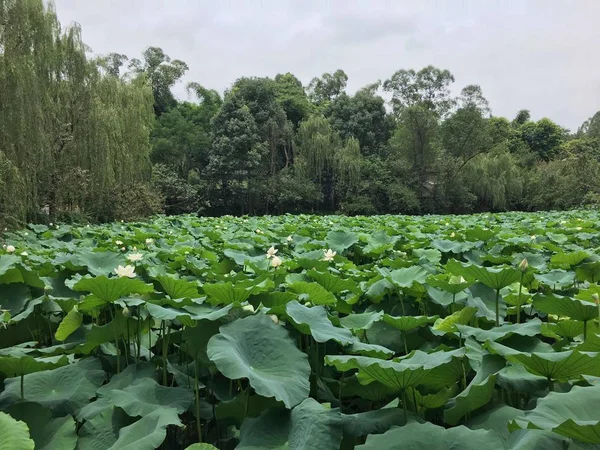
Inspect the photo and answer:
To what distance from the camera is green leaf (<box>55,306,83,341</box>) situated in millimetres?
1264

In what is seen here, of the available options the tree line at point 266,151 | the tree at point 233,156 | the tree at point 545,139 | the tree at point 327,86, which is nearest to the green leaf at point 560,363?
the tree line at point 266,151

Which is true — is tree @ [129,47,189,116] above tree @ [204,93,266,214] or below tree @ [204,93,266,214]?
above

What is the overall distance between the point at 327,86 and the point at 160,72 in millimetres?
12051

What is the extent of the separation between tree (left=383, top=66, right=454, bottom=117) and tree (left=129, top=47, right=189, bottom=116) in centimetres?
1382

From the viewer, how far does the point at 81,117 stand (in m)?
9.42

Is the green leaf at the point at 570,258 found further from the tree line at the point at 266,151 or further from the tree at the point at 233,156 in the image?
the tree at the point at 233,156

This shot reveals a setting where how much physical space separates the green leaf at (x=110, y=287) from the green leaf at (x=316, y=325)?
0.39 metres

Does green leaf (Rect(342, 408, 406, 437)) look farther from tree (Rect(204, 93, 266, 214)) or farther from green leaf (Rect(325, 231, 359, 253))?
tree (Rect(204, 93, 266, 214))

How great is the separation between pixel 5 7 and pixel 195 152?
667 inches

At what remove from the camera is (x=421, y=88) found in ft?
95.8

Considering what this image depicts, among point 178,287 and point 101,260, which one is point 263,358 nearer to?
point 178,287

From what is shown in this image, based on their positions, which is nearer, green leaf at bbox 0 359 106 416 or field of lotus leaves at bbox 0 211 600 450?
field of lotus leaves at bbox 0 211 600 450

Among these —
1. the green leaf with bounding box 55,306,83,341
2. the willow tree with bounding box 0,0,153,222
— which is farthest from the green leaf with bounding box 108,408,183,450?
the willow tree with bounding box 0,0,153,222

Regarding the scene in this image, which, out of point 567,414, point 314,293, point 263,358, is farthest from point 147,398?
point 567,414
